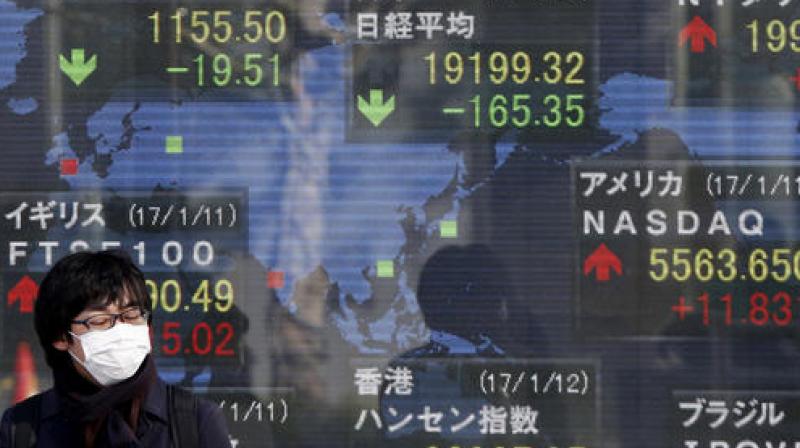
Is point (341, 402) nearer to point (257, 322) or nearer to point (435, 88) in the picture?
point (257, 322)

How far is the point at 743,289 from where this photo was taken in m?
6.23

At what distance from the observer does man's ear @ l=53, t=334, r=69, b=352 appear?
10.3 feet

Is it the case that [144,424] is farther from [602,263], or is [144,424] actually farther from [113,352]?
[602,263]

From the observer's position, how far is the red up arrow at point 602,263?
20.5ft

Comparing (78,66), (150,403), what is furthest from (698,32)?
(150,403)

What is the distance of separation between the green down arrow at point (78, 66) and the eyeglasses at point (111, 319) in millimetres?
3404

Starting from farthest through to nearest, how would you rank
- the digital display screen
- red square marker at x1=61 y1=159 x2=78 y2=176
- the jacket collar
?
red square marker at x1=61 y1=159 x2=78 y2=176
the digital display screen
the jacket collar

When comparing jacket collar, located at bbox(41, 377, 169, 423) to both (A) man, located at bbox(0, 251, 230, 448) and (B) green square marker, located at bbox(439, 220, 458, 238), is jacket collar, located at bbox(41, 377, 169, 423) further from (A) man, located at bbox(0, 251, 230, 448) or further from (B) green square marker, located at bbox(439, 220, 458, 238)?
(B) green square marker, located at bbox(439, 220, 458, 238)

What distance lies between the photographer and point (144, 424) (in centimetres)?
317

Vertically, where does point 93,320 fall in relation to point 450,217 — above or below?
below

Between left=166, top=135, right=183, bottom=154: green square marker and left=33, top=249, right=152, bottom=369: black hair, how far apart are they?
319 centimetres

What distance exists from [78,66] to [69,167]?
474mm

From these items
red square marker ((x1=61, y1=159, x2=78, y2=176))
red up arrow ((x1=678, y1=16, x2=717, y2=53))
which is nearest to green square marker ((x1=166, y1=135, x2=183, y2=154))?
red square marker ((x1=61, y1=159, x2=78, y2=176))

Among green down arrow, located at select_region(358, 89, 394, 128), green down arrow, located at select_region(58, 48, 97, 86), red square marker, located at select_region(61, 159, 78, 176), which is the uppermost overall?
green down arrow, located at select_region(58, 48, 97, 86)
